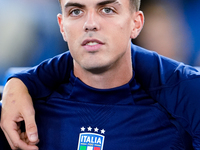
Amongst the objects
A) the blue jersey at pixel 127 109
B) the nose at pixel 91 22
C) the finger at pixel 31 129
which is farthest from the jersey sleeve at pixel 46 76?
the nose at pixel 91 22

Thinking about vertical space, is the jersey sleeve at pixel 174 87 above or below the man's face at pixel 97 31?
below

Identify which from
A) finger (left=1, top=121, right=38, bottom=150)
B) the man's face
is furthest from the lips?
finger (left=1, top=121, right=38, bottom=150)

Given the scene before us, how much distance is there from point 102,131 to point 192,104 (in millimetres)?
322

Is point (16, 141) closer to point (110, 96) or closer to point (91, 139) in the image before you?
point (91, 139)

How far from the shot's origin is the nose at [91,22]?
88 cm

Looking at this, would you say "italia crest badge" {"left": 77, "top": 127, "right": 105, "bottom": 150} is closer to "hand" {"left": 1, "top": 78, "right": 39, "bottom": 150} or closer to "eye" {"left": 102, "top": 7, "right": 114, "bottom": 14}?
"hand" {"left": 1, "top": 78, "right": 39, "bottom": 150}

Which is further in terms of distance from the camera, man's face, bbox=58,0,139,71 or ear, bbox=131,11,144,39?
ear, bbox=131,11,144,39

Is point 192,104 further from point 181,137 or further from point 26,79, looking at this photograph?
point 26,79

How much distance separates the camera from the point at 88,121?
100 centimetres

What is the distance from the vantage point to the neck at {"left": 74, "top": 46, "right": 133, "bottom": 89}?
102 cm

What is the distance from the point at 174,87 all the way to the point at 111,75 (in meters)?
0.23

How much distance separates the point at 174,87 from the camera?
97cm

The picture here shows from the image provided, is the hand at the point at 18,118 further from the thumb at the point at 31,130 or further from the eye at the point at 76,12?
the eye at the point at 76,12

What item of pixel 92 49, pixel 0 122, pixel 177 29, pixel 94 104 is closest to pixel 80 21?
pixel 92 49
